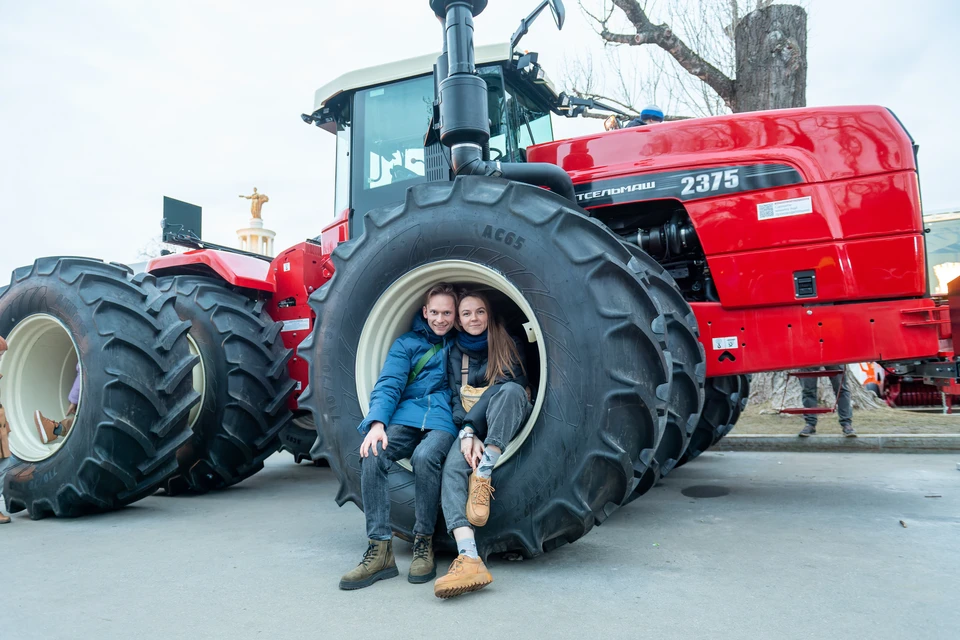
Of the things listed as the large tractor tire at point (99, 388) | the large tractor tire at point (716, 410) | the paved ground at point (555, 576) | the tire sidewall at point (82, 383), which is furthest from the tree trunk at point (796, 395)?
the tire sidewall at point (82, 383)

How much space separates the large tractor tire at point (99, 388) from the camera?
3.55 meters

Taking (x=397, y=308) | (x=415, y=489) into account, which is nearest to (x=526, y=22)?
(x=397, y=308)

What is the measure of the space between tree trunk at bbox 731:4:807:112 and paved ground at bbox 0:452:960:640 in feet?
15.2

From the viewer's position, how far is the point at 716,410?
4.75m

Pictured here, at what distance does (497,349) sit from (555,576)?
3.15ft

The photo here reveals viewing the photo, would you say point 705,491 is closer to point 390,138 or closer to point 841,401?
point 841,401

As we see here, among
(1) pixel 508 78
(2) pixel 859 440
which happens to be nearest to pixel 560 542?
(1) pixel 508 78

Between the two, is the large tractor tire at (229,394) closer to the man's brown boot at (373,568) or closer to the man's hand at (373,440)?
the man's hand at (373,440)

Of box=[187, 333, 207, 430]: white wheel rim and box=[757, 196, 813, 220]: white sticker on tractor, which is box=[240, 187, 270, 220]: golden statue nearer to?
box=[187, 333, 207, 430]: white wheel rim

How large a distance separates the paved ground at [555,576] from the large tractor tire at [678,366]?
0.40 meters

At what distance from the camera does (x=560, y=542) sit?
8.46 ft

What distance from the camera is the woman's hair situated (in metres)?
2.85

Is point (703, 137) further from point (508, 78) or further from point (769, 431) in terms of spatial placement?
point (769, 431)

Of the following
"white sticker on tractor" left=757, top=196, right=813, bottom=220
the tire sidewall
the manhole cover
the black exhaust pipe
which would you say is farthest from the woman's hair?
the tire sidewall
